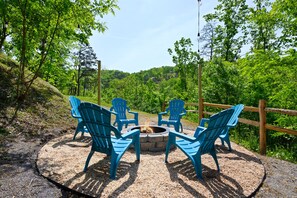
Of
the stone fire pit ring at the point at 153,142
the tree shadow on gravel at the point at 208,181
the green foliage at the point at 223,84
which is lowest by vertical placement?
the tree shadow on gravel at the point at 208,181

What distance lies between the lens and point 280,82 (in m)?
6.41

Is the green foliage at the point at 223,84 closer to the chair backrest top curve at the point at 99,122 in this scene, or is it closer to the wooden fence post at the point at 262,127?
the wooden fence post at the point at 262,127

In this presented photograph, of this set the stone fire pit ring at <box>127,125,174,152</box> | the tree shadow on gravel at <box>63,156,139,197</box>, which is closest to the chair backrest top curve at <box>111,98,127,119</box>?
the stone fire pit ring at <box>127,125,174,152</box>

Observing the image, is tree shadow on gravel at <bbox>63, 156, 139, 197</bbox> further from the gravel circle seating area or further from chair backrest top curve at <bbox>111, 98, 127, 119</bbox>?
chair backrest top curve at <bbox>111, 98, 127, 119</bbox>

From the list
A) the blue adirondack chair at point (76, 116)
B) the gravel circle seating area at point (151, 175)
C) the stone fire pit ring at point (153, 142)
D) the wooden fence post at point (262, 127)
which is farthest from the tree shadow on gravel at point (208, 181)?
the blue adirondack chair at point (76, 116)

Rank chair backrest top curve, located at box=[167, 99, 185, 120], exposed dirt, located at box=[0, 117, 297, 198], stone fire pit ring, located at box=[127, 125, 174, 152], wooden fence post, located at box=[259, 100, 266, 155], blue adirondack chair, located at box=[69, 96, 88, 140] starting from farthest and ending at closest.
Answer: chair backrest top curve, located at box=[167, 99, 185, 120], blue adirondack chair, located at box=[69, 96, 88, 140], wooden fence post, located at box=[259, 100, 266, 155], stone fire pit ring, located at box=[127, 125, 174, 152], exposed dirt, located at box=[0, 117, 297, 198]

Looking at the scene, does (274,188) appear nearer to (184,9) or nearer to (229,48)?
(184,9)

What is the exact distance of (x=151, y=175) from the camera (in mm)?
2703

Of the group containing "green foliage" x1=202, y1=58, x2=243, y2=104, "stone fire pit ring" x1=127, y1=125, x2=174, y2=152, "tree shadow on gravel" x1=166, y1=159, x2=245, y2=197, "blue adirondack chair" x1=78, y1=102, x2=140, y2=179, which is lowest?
"tree shadow on gravel" x1=166, y1=159, x2=245, y2=197

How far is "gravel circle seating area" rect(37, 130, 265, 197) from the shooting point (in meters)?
2.30

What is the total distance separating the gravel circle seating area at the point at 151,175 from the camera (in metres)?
2.30

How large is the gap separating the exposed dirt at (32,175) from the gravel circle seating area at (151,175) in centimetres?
9

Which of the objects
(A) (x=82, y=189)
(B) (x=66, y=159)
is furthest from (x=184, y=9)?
(A) (x=82, y=189)

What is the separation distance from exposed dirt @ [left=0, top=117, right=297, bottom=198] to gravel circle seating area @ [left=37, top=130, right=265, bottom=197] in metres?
0.09
